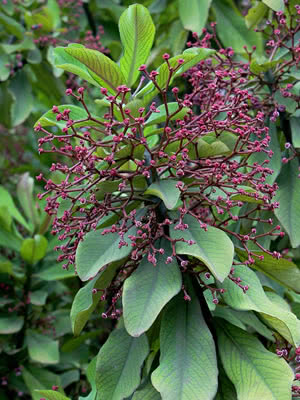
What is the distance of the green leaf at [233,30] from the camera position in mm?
2137

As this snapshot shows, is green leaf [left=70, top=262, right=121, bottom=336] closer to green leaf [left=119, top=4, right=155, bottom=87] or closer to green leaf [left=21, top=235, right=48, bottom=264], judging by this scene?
green leaf [left=119, top=4, right=155, bottom=87]

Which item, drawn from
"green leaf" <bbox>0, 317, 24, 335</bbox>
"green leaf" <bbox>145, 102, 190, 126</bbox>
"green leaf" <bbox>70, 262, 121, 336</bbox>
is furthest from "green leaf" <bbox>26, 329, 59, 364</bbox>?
"green leaf" <bbox>145, 102, 190, 126</bbox>

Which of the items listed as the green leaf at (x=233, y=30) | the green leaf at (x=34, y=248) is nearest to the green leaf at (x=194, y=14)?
the green leaf at (x=233, y=30)

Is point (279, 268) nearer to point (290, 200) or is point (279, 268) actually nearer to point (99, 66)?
point (290, 200)

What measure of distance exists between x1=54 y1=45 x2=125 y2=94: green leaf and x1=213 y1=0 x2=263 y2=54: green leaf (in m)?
1.06

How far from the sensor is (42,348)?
2.01 m

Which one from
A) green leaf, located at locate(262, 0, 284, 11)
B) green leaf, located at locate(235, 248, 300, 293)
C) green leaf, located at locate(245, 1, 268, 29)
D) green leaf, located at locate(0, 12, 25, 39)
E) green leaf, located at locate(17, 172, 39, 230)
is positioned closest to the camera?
green leaf, located at locate(235, 248, 300, 293)

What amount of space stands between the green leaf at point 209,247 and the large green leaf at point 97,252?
10cm

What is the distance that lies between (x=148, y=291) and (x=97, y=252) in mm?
121

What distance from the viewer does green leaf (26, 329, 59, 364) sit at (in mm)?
1945

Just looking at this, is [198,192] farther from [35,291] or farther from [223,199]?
[35,291]

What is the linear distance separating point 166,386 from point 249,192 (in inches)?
15.0

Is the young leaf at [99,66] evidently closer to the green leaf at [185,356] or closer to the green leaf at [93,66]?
the green leaf at [93,66]

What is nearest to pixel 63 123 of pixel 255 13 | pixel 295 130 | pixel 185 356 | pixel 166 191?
pixel 166 191
